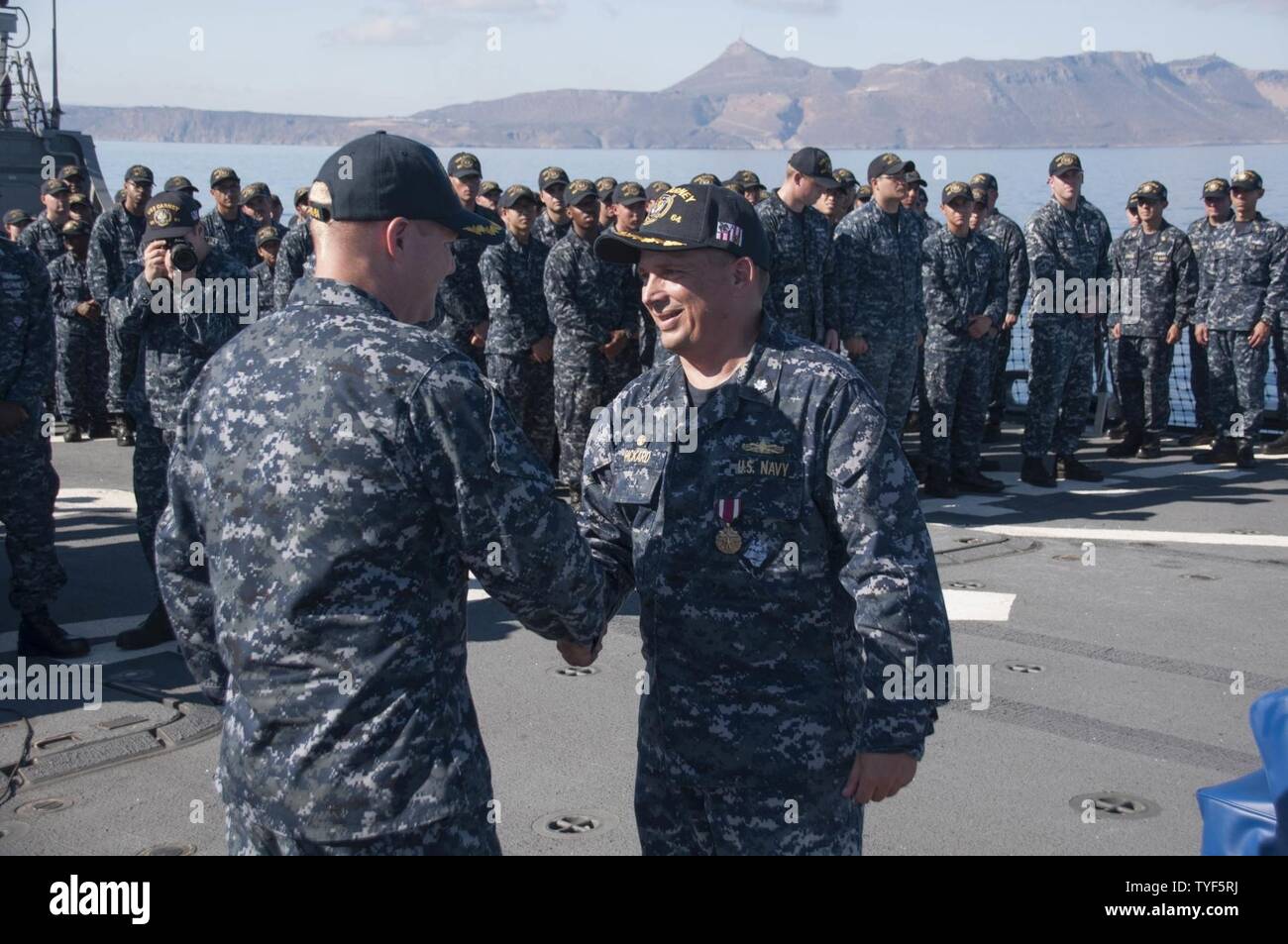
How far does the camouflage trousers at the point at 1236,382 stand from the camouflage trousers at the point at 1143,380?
446 mm

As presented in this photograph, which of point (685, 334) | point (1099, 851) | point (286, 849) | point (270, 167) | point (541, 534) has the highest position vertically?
point (270, 167)

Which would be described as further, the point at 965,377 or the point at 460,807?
the point at 965,377

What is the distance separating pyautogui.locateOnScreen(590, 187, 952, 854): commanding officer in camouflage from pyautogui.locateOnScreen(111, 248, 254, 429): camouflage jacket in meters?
4.18

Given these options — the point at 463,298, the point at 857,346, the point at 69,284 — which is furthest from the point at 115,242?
the point at 857,346

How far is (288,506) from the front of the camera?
2.34 meters

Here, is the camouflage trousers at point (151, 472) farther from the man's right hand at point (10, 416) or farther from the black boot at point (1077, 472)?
the black boot at point (1077, 472)

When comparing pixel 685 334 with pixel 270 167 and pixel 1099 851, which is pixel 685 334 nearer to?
pixel 1099 851

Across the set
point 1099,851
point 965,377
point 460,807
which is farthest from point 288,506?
point 965,377

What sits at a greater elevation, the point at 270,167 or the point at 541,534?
the point at 270,167

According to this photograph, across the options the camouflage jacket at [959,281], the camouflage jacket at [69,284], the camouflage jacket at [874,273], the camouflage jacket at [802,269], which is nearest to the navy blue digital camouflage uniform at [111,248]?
the camouflage jacket at [69,284]

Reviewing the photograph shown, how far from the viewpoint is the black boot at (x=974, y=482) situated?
417 inches

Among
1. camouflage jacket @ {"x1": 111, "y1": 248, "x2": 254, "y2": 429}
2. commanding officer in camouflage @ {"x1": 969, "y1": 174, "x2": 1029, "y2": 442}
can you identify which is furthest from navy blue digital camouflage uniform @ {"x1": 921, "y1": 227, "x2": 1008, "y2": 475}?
camouflage jacket @ {"x1": 111, "y1": 248, "x2": 254, "y2": 429}

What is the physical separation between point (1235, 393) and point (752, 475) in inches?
402

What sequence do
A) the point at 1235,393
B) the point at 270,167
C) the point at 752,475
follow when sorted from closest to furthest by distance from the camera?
the point at 752,475, the point at 1235,393, the point at 270,167
